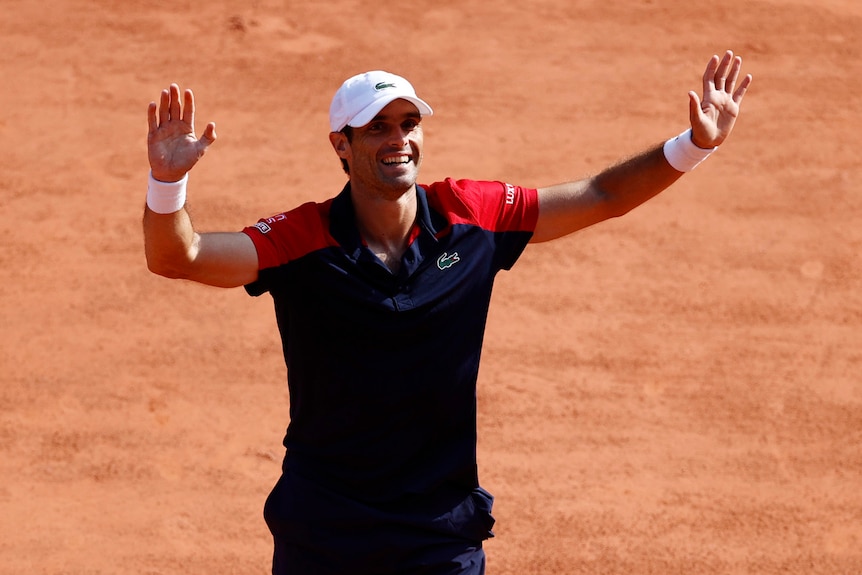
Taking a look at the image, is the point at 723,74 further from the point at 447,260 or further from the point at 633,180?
the point at 447,260

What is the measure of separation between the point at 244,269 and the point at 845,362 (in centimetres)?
496

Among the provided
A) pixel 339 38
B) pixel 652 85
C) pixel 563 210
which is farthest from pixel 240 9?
pixel 563 210

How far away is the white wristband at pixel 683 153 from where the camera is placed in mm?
4613

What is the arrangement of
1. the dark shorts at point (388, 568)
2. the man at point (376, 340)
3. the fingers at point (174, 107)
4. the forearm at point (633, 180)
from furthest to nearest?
the forearm at point (633, 180) < the dark shorts at point (388, 568) < the man at point (376, 340) < the fingers at point (174, 107)

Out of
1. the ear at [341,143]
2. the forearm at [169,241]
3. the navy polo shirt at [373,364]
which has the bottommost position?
the navy polo shirt at [373,364]

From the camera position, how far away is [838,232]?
9086 mm

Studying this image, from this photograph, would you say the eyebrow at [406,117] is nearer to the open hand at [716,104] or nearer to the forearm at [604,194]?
the forearm at [604,194]

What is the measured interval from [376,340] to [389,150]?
641 mm

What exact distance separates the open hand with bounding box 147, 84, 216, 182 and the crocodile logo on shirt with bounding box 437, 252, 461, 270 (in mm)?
879

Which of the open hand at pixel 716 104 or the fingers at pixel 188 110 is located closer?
the fingers at pixel 188 110

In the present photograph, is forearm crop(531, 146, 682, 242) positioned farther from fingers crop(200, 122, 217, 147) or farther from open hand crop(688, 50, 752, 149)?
fingers crop(200, 122, 217, 147)

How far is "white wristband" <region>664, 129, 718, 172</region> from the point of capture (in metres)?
4.61

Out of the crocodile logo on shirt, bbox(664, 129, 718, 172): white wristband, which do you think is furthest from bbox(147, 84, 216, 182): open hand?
bbox(664, 129, 718, 172): white wristband

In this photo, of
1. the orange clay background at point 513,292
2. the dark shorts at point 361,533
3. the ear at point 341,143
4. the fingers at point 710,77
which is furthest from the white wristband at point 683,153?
the orange clay background at point 513,292
